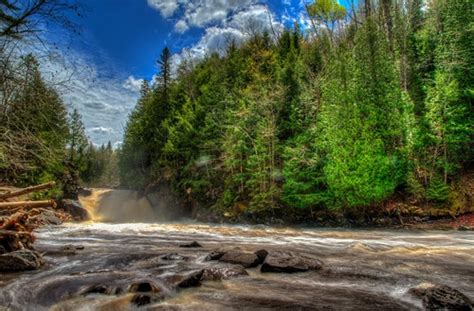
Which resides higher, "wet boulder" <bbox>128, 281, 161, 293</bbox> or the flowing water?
"wet boulder" <bbox>128, 281, 161, 293</bbox>

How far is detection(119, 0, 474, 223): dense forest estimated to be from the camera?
2312 centimetres

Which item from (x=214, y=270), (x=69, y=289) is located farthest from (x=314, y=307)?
(x=69, y=289)

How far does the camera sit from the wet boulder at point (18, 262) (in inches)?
362

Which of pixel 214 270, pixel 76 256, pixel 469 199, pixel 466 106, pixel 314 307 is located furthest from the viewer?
pixel 466 106

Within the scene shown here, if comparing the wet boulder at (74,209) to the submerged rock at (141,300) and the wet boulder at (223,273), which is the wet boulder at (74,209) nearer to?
the wet boulder at (223,273)

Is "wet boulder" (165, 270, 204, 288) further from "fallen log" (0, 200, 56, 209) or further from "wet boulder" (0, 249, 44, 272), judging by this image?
"wet boulder" (0, 249, 44, 272)

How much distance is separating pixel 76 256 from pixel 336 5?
4603cm

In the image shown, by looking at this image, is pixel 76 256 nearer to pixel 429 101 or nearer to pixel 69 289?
pixel 69 289

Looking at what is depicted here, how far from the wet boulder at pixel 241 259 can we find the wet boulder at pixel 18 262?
→ 18.4 feet

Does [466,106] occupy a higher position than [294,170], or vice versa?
[466,106]

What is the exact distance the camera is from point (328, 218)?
82.6 ft

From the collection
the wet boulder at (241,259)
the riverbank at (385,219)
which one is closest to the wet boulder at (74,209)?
the riverbank at (385,219)

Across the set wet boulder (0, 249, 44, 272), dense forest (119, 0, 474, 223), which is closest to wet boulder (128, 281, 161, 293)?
wet boulder (0, 249, 44, 272)

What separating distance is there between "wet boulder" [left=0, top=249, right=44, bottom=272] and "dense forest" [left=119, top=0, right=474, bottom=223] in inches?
761
